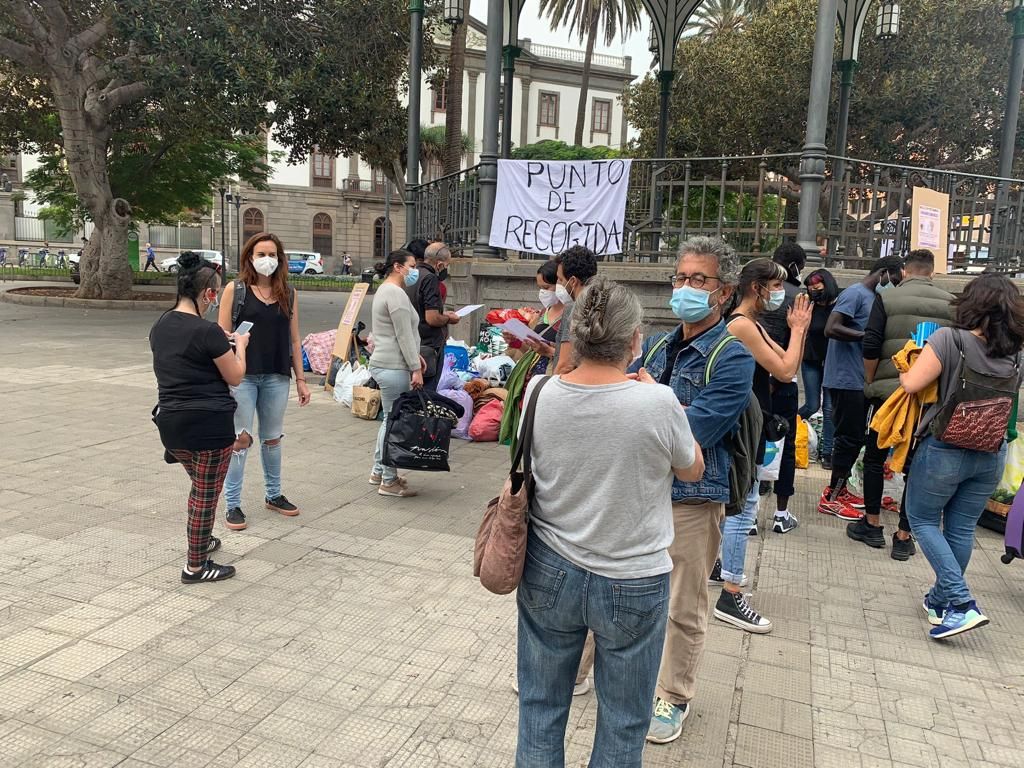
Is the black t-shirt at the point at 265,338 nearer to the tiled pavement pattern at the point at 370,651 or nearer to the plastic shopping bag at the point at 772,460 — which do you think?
the tiled pavement pattern at the point at 370,651

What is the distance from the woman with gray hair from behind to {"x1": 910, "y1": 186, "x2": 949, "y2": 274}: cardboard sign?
6.92 meters

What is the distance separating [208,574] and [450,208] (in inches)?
293

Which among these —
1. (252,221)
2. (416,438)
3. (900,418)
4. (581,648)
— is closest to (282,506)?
(416,438)

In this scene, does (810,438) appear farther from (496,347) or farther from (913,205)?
(496,347)

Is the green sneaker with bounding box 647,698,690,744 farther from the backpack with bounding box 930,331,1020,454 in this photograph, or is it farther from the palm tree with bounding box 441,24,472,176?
the palm tree with bounding box 441,24,472,176

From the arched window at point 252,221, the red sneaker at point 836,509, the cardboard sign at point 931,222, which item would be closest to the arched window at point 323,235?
the arched window at point 252,221

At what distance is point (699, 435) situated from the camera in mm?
2646

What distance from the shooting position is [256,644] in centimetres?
336

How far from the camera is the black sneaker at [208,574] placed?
12.9ft

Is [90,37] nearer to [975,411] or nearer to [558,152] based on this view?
[975,411]

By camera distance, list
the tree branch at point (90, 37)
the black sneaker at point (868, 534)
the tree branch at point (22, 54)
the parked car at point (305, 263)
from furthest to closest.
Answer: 1. the parked car at point (305, 263)
2. the tree branch at point (90, 37)
3. the tree branch at point (22, 54)
4. the black sneaker at point (868, 534)

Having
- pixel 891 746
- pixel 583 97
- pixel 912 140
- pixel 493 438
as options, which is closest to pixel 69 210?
pixel 583 97

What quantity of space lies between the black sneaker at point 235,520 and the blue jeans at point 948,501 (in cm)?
382

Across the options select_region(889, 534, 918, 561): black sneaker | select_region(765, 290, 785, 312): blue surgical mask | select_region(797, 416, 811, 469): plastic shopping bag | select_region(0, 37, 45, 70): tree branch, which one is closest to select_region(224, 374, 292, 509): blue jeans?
select_region(765, 290, 785, 312): blue surgical mask
